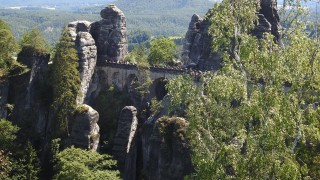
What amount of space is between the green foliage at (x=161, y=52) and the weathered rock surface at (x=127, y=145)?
18.1 m

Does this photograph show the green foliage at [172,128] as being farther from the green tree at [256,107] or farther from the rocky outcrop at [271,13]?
the rocky outcrop at [271,13]

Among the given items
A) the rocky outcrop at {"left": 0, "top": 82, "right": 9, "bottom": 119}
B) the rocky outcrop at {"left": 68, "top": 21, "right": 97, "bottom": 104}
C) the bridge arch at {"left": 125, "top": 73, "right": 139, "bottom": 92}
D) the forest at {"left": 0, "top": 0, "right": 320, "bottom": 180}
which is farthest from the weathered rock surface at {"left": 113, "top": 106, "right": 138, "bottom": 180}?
the rocky outcrop at {"left": 0, "top": 82, "right": 9, "bottom": 119}

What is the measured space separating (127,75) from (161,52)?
8.98 m

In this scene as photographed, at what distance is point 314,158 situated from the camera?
63.8 ft

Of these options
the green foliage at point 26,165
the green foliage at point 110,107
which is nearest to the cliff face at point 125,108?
the green foliage at point 110,107

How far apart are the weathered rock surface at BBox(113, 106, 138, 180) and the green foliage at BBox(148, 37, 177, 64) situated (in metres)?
18.1

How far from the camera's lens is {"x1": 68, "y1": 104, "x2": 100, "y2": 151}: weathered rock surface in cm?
3675

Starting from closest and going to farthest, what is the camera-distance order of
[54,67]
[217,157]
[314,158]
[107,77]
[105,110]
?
[217,157] → [314,158] → [54,67] → [105,110] → [107,77]

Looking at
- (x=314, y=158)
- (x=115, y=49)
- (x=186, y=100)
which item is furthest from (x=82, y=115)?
(x=314, y=158)

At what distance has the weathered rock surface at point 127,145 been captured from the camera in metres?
36.8

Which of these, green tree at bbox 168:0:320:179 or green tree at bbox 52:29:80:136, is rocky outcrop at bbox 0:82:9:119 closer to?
green tree at bbox 52:29:80:136

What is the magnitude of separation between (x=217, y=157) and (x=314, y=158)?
4.97 m

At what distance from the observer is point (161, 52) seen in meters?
55.5

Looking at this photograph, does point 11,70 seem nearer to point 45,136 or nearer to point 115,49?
point 45,136
